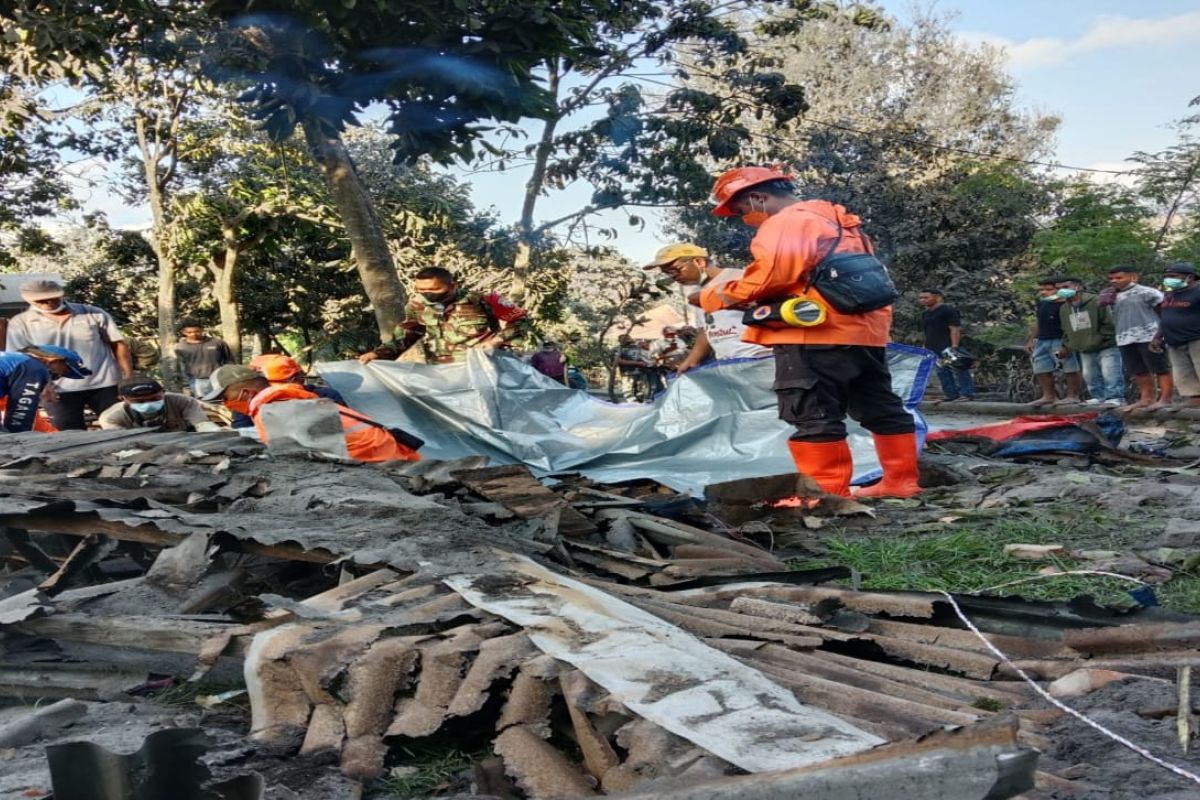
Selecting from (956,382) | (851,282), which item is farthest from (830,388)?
(956,382)

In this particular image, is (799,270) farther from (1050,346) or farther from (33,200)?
(33,200)

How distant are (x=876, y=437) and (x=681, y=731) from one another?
3818 mm

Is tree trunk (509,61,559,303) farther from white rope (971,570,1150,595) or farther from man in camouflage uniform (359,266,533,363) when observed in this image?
white rope (971,570,1150,595)

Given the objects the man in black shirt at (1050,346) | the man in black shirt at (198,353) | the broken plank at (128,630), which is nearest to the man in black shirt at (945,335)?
the man in black shirt at (1050,346)

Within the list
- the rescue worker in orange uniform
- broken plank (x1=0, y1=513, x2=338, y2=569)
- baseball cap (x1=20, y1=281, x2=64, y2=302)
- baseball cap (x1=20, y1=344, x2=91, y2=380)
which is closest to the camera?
broken plank (x1=0, y1=513, x2=338, y2=569)

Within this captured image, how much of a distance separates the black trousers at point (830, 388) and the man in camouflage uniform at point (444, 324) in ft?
10.0

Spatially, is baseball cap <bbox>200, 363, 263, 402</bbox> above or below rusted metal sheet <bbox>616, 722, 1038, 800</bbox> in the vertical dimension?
above

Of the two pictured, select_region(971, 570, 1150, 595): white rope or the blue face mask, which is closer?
select_region(971, 570, 1150, 595): white rope

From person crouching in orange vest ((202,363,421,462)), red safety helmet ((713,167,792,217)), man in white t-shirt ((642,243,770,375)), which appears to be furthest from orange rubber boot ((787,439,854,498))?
person crouching in orange vest ((202,363,421,462))

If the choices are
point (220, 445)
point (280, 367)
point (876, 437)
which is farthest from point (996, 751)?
point (280, 367)

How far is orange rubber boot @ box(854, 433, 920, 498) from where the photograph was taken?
529 centimetres

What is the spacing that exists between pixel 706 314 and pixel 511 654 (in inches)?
190

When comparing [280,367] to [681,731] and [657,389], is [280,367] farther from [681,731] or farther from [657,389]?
[657,389]

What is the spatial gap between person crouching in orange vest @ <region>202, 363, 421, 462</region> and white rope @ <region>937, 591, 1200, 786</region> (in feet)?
11.4
